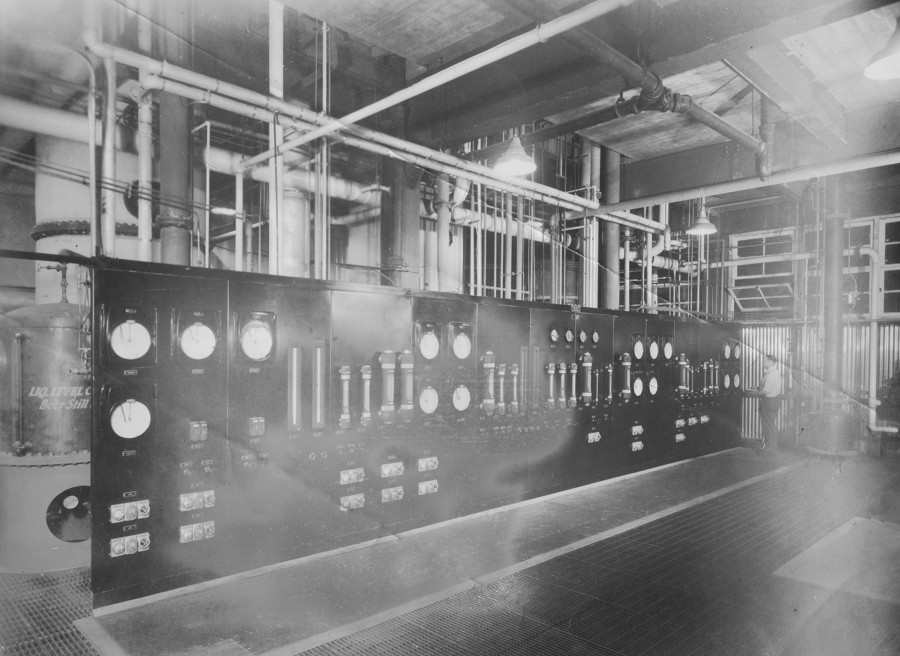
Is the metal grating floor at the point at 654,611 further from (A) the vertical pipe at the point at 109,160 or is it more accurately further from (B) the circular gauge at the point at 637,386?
(A) the vertical pipe at the point at 109,160

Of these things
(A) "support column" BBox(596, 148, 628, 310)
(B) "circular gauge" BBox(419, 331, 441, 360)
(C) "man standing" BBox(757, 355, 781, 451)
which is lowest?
(C) "man standing" BBox(757, 355, 781, 451)

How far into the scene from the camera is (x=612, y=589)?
3.88 metres

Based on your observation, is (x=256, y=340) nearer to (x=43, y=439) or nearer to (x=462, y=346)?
(x=43, y=439)

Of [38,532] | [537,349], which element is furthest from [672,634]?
[38,532]

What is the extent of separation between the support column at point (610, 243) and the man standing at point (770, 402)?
2.70m

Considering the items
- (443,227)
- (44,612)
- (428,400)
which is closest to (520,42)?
(428,400)

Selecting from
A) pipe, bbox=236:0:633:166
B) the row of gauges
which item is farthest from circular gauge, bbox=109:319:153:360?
pipe, bbox=236:0:633:166

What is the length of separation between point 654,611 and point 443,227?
4907 millimetres

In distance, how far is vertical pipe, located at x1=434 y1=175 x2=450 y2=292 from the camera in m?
6.98

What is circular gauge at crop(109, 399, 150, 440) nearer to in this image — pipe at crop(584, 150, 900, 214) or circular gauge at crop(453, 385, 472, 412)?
circular gauge at crop(453, 385, 472, 412)

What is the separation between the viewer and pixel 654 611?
3.58 meters

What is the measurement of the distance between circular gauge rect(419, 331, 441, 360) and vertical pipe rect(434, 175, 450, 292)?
240cm

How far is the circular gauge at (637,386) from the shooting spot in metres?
7.16

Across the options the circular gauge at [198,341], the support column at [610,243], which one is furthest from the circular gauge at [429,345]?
the support column at [610,243]
